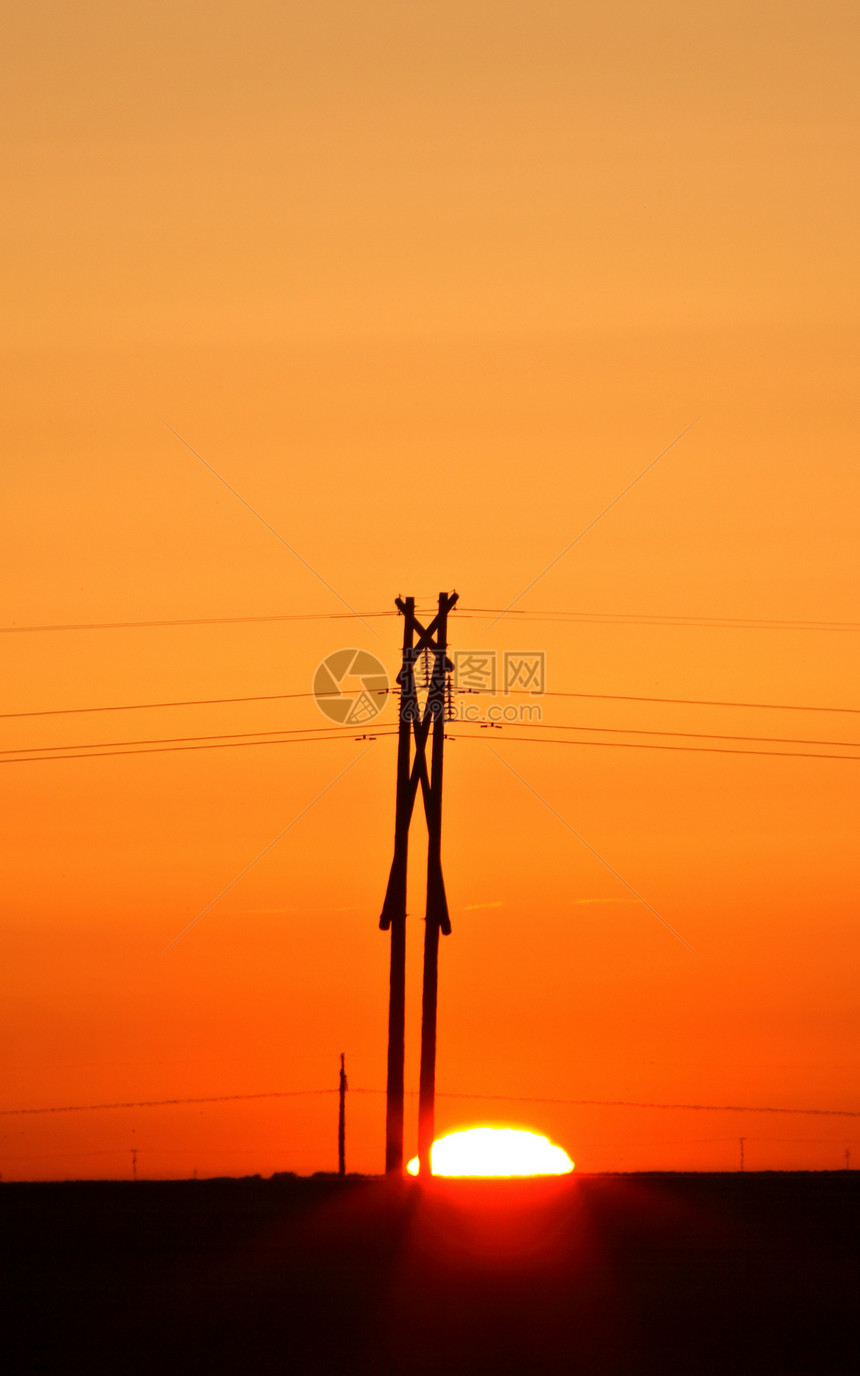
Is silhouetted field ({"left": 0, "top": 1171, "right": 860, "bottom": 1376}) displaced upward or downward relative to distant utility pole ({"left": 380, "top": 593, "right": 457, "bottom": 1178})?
downward

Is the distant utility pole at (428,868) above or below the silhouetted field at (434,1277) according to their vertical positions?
above

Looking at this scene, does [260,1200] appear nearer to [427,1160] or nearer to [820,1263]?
[427,1160]

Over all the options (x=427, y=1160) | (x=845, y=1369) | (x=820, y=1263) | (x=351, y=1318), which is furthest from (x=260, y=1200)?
(x=845, y=1369)

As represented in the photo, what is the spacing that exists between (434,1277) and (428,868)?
9.46 m

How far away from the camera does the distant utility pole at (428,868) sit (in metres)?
31.0

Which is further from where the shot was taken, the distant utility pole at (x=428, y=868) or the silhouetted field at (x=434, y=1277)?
the distant utility pole at (x=428, y=868)

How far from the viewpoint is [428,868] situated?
31203 millimetres

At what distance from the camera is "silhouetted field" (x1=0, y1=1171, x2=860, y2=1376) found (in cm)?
2042

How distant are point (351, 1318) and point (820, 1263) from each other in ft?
23.1

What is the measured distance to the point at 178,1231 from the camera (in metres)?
25.3

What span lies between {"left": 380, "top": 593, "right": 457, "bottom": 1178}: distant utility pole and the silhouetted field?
2.41 m

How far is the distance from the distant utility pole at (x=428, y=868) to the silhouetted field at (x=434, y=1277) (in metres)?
2.41

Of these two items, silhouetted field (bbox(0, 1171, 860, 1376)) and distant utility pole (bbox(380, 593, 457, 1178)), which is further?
distant utility pole (bbox(380, 593, 457, 1178))

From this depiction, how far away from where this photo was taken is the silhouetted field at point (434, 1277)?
20.4 meters
